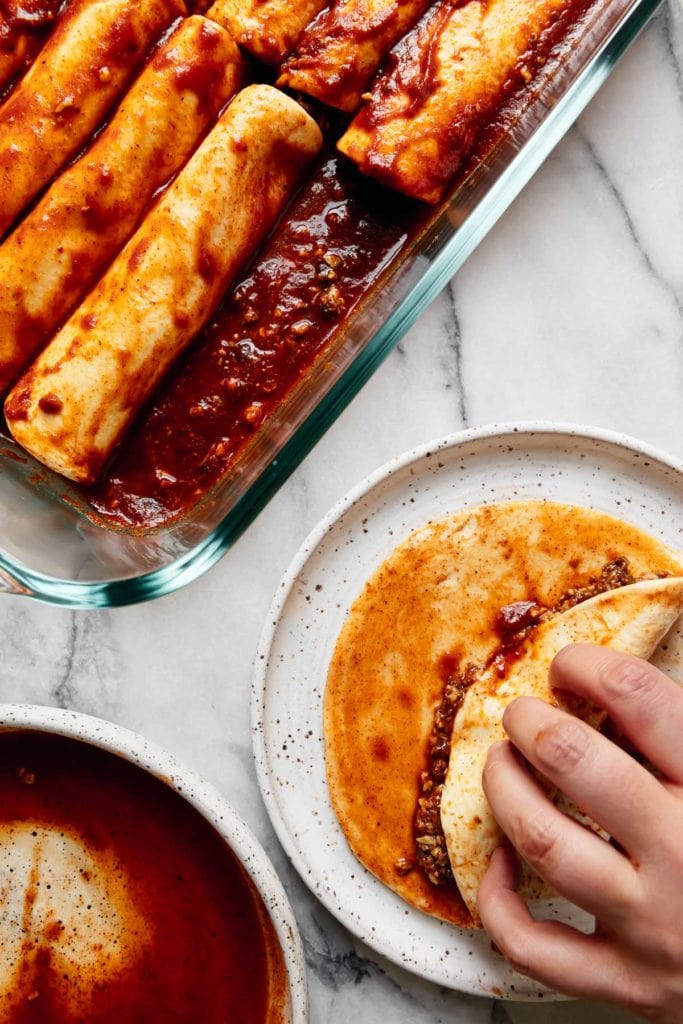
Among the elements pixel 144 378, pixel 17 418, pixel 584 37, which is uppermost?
pixel 584 37

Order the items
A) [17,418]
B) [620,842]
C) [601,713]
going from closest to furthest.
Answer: [620,842]
[601,713]
[17,418]

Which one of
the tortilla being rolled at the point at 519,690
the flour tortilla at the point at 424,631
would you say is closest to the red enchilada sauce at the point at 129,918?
the flour tortilla at the point at 424,631

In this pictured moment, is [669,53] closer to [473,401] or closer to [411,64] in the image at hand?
[411,64]

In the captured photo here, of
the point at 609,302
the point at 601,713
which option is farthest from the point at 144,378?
the point at 601,713

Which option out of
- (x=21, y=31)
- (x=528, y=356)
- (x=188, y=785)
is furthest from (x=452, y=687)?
(x=21, y=31)

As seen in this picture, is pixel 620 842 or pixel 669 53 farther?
pixel 669 53

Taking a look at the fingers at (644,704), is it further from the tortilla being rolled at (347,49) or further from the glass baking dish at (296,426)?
the tortilla being rolled at (347,49)
